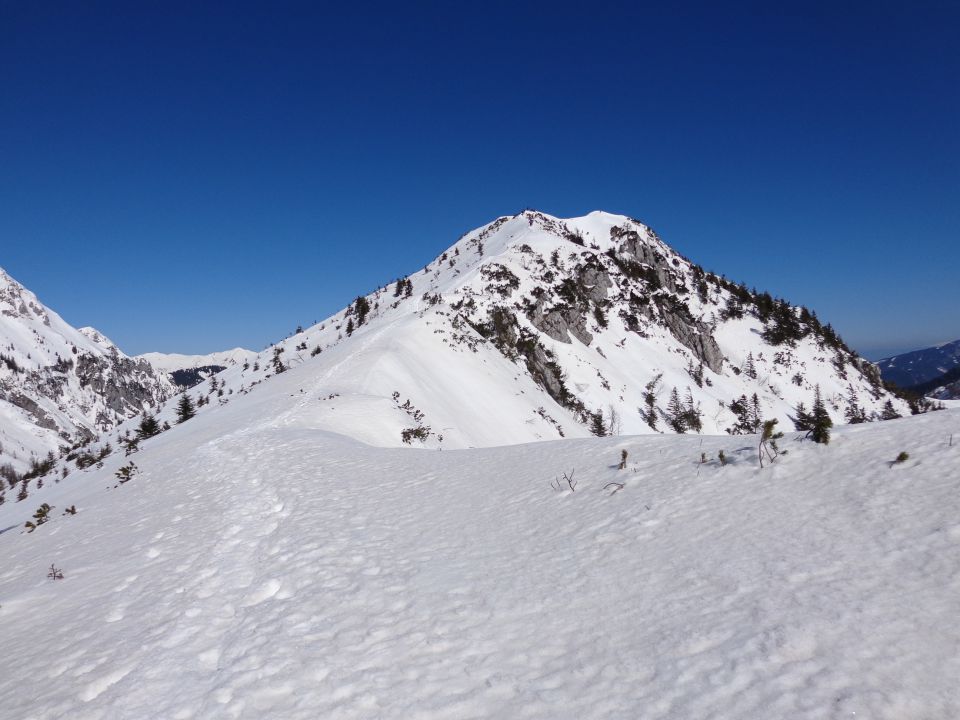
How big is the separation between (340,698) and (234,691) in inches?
40.4

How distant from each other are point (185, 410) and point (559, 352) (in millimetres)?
32884

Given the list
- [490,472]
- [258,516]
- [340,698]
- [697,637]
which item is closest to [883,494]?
[697,637]

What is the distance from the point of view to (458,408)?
28.0 meters

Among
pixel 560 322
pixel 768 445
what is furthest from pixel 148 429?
pixel 560 322

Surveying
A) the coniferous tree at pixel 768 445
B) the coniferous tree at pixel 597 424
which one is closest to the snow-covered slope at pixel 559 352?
the coniferous tree at pixel 597 424

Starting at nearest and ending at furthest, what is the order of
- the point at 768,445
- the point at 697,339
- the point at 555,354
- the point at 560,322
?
the point at 768,445
the point at 555,354
the point at 560,322
the point at 697,339

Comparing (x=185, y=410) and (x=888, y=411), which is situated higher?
(x=185, y=410)

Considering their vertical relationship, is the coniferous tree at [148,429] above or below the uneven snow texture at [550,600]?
above

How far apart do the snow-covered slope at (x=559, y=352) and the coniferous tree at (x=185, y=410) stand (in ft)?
11.1

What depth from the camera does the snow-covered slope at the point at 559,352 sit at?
88.9 ft

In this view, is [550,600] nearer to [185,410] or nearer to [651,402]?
[185,410]

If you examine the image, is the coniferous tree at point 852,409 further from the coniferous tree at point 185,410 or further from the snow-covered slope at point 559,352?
the coniferous tree at point 185,410

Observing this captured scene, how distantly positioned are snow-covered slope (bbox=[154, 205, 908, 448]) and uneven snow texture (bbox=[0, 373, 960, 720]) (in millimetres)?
11493

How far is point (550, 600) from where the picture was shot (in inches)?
212
